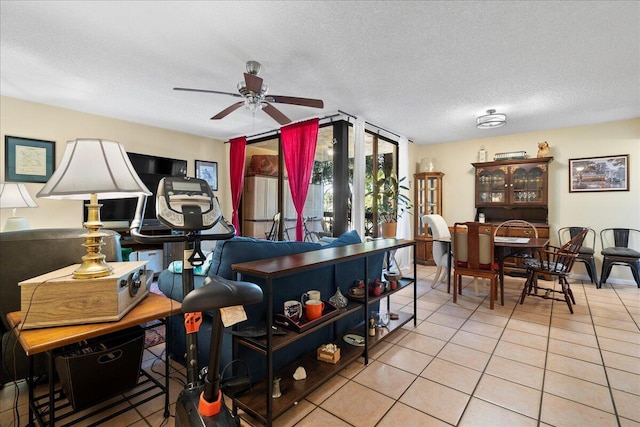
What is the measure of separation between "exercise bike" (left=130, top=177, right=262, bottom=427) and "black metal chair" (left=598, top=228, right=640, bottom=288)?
503 cm

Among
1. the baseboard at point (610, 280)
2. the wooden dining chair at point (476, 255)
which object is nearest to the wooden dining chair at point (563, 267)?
the wooden dining chair at point (476, 255)

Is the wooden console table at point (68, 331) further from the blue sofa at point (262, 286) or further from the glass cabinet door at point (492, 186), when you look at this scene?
the glass cabinet door at point (492, 186)

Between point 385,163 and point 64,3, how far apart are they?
4.48m

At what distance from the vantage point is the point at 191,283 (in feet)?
3.86

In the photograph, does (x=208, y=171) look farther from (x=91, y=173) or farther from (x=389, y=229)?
(x=91, y=173)

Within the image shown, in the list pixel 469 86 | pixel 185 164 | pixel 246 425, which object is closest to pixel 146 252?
pixel 185 164

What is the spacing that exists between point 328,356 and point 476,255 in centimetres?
220

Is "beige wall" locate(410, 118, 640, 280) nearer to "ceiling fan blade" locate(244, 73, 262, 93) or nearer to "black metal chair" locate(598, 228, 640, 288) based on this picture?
"black metal chair" locate(598, 228, 640, 288)

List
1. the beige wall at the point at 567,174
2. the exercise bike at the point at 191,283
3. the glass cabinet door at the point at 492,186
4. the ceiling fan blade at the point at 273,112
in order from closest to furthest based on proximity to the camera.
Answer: the exercise bike at the point at 191,283, the ceiling fan blade at the point at 273,112, the beige wall at the point at 567,174, the glass cabinet door at the point at 492,186

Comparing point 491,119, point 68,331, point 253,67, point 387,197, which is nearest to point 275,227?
point 387,197

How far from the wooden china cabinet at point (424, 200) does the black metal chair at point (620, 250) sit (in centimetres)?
236

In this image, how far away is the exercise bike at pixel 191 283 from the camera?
825 millimetres

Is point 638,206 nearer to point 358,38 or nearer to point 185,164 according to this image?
point 358,38

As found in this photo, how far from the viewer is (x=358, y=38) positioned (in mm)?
2271
